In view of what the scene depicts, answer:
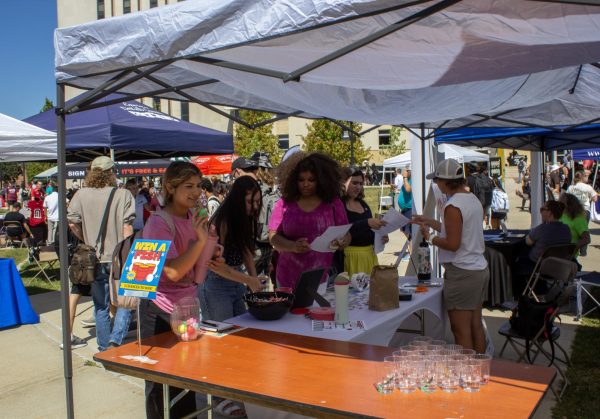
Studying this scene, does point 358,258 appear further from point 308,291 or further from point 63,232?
point 63,232

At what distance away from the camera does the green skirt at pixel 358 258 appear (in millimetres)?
5055

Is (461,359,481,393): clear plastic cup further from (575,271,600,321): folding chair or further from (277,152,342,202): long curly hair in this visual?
(575,271,600,321): folding chair

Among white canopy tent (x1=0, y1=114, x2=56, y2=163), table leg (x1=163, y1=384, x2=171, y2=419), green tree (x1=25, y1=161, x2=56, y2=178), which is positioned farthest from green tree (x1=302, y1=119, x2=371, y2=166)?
table leg (x1=163, y1=384, x2=171, y2=419)

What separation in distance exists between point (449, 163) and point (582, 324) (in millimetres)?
3323

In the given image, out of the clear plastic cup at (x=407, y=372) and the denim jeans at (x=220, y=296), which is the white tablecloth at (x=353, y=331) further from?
the clear plastic cup at (x=407, y=372)

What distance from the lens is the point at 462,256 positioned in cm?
425

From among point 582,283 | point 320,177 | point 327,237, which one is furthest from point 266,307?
point 582,283

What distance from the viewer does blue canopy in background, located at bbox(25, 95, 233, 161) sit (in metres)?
6.14

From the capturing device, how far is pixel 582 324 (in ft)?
20.9

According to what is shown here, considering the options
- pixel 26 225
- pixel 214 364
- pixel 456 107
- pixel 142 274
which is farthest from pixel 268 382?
pixel 26 225

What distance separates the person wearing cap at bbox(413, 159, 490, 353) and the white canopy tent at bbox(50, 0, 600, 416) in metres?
0.84

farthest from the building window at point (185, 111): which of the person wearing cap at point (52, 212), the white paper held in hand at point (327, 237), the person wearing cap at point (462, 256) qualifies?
the white paper held in hand at point (327, 237)

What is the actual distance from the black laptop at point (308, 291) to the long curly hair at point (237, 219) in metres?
0.59

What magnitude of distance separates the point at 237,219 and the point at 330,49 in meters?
1.32
